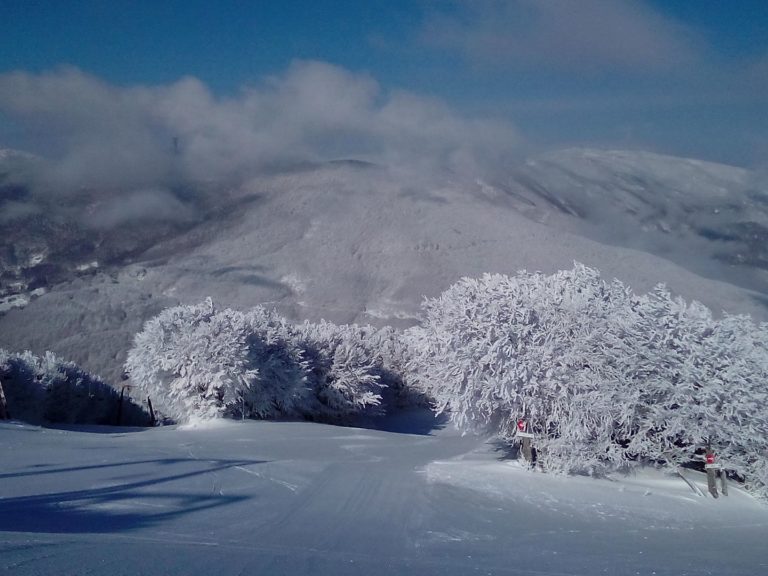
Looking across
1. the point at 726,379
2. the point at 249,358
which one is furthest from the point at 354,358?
the point at 726,379

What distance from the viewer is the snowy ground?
6.35 m

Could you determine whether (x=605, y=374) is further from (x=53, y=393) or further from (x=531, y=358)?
(x=53, y=393)

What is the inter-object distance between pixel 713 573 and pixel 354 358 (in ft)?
95.3

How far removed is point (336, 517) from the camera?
31.6 ft

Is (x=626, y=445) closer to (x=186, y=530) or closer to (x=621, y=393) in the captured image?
(x=621, y=393)

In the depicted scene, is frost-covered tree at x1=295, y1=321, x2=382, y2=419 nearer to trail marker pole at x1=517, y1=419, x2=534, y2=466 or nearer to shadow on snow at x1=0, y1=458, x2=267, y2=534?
trail marker pole at x1=517, y1=419, x2=534, y2=466

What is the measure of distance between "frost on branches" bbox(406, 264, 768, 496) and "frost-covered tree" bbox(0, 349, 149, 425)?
22412mm

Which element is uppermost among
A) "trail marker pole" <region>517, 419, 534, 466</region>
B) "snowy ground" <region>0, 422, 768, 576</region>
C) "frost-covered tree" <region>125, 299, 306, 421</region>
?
"frost-covered tree" <region>125, 299, 306, 421</region>

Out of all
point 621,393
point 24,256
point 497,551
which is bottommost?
point 497,551

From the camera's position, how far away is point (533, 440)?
1641cm

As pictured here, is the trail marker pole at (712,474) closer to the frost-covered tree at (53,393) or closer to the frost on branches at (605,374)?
the frost on branches at (605,374)

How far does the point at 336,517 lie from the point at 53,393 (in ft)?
96.0

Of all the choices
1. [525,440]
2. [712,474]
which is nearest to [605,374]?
[525,440]

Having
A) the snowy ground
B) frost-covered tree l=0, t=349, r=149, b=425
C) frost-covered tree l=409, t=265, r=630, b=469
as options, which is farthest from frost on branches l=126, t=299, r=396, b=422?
frost-covered tree l=409, t=265, r=630, b=469
